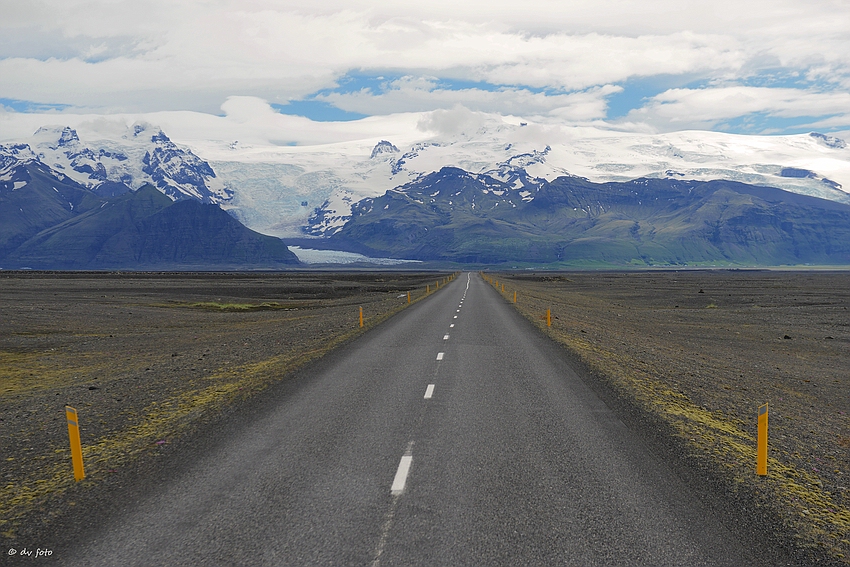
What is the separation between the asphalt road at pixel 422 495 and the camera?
24.2 ft

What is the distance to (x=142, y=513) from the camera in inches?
332

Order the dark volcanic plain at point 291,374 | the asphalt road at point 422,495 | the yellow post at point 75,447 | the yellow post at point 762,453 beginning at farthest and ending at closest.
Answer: the yellow post at point 762,453
the yellow post at point 75,447
the dark volcanic plain at point 291,374
the asphalt road at point 422,495

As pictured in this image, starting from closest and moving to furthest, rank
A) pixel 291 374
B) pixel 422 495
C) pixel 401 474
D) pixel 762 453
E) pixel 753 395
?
pixel 422 495
pixel 401 474
pixel 762 453
pixel 291 374
pixel 753 395

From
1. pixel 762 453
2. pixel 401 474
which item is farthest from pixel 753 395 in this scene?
pixel 401 474

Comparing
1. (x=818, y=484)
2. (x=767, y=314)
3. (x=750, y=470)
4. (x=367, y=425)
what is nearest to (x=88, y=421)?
(x=367, y=425)

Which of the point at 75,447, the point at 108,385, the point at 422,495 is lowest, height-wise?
the point at 108,385

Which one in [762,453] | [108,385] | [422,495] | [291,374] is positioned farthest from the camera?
[291,374]

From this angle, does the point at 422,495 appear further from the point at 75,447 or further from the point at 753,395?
the point at 753,395

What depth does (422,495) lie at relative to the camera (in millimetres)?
8961

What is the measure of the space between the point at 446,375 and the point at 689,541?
36.9ft

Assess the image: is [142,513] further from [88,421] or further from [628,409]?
[628,409]

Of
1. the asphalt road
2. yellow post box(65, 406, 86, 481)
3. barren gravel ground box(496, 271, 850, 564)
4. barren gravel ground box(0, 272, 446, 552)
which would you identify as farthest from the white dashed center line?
yellow post box(65, 406, 86, 481)

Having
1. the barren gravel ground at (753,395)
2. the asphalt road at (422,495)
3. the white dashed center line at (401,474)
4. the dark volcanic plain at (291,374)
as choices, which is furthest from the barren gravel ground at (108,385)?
the barren gravel ground at (753,395)

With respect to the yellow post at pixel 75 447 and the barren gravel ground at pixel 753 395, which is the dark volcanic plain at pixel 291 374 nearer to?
the barren gravel ground at pixel 753 395
